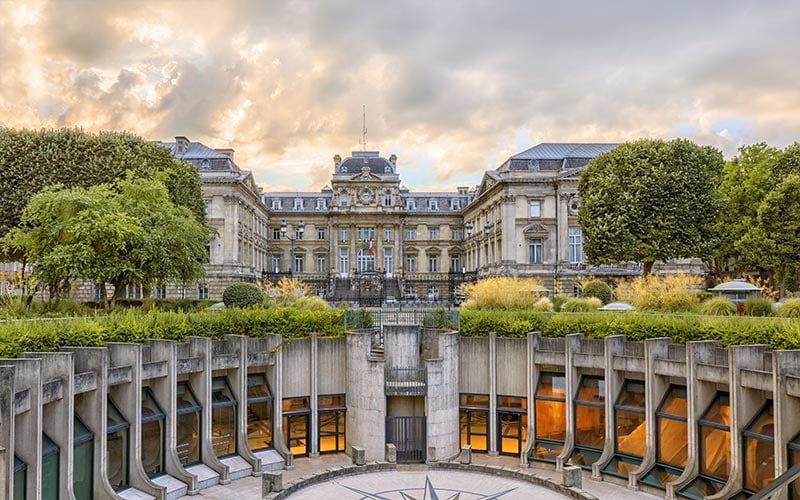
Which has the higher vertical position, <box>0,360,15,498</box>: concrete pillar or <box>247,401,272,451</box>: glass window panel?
<box>0,360,15,498</box>: concrete pillar

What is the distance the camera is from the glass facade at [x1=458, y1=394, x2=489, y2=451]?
938 inches

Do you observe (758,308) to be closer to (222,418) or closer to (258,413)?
(258,413)

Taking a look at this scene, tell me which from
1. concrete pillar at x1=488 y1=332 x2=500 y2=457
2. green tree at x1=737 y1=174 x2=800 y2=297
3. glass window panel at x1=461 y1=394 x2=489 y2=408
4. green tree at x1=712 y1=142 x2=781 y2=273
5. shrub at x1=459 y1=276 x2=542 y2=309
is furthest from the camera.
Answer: green tree at x1=712 y1=142 x2=781 y2=273

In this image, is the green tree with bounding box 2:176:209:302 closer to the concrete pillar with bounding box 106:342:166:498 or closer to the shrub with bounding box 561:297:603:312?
the concrete pillar with bounding box 106:342:166:498

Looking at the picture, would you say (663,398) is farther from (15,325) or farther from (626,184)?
(626,184)

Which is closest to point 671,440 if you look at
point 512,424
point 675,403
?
point 675,403

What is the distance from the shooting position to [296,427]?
2338 centimetres

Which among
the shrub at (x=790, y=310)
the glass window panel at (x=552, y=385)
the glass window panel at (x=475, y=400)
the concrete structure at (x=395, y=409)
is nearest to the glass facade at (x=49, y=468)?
the concrete structure at (x=395, y=409)

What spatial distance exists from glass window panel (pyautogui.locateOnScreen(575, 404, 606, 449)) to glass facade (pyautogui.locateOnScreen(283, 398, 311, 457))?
10322mm

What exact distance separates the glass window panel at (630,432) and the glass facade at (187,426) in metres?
14.7

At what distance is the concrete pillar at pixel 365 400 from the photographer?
22422mm

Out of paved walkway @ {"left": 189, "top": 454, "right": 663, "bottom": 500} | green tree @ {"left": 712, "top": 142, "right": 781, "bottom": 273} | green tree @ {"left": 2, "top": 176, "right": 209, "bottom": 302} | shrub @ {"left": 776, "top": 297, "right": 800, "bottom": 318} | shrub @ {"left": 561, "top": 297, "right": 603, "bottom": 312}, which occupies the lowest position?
paved walkway @ {"left": 189, "top": 454, "right": 663, "bottom": 500}

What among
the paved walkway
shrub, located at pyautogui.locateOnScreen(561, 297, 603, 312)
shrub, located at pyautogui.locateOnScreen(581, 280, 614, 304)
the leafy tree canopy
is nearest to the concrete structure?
the paved walkway

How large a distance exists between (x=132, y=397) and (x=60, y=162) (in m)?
23.9
